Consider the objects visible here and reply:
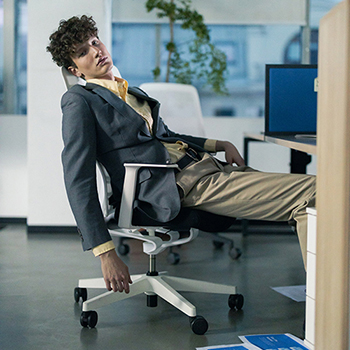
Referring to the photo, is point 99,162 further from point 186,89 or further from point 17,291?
point 186,89

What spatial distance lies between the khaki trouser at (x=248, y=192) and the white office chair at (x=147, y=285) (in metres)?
0.09

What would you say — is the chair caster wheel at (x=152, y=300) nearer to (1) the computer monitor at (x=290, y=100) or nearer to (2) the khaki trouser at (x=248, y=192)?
(2) the khaki trouser at (x=248, y=192)

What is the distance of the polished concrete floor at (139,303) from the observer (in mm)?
1694

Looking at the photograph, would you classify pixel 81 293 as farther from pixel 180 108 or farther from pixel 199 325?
pixel 180 108

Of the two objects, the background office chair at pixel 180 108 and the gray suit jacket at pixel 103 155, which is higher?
the background office chair at pixel 180 108

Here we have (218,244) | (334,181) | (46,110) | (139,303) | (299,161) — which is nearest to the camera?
(334,181)

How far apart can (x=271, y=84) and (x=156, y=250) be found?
1.15 m

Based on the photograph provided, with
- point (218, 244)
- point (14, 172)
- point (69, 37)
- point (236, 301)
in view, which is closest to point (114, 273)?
point (236, 301)

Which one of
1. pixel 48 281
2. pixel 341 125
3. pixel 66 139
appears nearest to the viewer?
pixel 341 125

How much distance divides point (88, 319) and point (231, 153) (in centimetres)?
91

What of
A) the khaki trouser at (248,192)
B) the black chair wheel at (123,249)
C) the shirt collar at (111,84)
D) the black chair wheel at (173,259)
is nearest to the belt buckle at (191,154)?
the khaki trouser at (248,192)

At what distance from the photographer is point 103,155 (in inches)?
68.7

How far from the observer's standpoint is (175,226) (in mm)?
1672

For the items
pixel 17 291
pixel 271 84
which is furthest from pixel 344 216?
pixel 17 291
